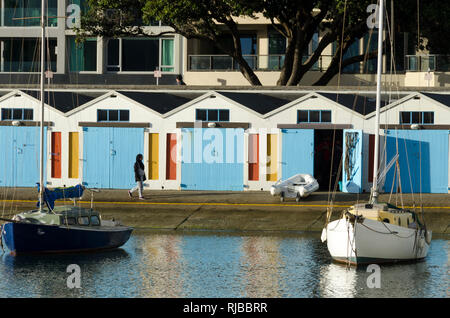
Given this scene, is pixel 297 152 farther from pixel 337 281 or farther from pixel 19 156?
pixel 337 281

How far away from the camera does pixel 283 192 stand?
39000 mm

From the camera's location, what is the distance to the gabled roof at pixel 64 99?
44.7 m

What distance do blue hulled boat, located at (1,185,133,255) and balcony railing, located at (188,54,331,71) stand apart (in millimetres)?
31107

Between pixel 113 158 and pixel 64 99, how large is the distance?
5.39 metres

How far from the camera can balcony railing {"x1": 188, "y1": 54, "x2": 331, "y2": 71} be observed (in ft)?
200

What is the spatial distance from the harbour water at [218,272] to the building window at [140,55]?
1329 inches

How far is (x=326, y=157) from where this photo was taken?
44.1 m

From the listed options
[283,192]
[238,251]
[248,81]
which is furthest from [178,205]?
[248,81]

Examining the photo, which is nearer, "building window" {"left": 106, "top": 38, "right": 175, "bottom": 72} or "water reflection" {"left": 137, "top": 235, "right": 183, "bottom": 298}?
"water reflection" {"left": 137, "top": 235, "right": 183, "bottom": 298}

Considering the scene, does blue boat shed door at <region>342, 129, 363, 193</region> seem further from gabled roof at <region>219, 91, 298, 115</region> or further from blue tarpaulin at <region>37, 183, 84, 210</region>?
blue tarpaulin at <region>37, 183, 84, 210</region>

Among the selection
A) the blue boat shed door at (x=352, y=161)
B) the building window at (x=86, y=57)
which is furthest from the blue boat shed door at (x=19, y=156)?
the building window at (x=86, y=57)

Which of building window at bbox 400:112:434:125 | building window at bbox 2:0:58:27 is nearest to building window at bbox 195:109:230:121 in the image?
building window at bbox 400:112:434:125

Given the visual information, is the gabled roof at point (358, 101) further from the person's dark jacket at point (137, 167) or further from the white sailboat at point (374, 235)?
the white sailboat at point (374, 235)

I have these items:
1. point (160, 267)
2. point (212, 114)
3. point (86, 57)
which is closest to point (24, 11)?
point (86, 57)
